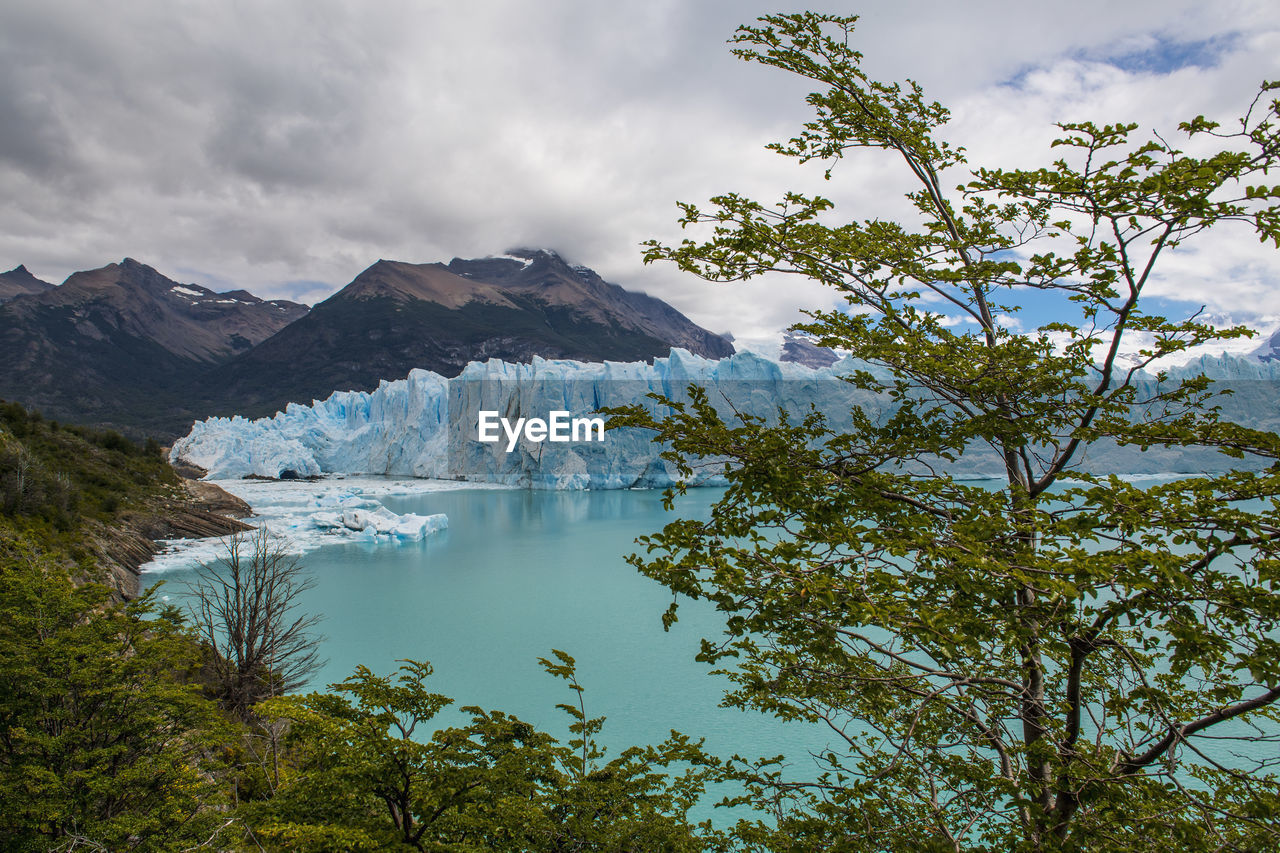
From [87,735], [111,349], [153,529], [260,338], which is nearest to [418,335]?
[111,349]

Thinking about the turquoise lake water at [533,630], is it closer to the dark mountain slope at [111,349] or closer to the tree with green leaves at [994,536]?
the tree with green leaves at [994,536]

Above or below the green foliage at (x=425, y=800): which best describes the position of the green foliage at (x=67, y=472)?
above

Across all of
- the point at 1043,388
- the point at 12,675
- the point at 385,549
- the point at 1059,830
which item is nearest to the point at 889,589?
the point at 1043,388

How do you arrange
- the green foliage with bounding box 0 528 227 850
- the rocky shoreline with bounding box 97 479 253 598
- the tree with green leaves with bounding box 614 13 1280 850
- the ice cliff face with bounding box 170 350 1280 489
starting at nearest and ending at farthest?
the tree with green leaves with bounding box 614 13 1280 850, the green foliage with bounding box 0 528 227 850, the rocky shoreline with bounding box 97 479 253 598, the ice cliff face with bounding box 170 350 1280 489

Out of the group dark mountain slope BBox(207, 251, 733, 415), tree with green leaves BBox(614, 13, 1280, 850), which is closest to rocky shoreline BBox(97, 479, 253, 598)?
tree with green leaves BBox(614, 13, 1280, 850)

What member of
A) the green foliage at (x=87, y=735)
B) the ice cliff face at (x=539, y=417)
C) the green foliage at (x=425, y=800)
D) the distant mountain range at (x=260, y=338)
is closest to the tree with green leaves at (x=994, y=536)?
the green foliage at (x=425, y=800)

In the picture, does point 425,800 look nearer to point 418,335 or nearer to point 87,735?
point 87,735

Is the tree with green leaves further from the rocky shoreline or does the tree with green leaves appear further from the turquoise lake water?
the rocky shoreline
